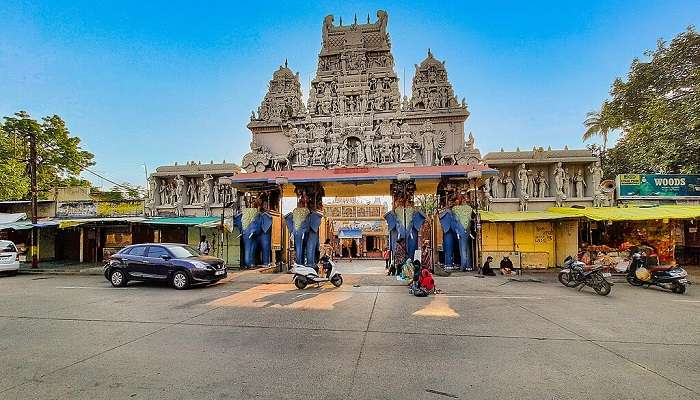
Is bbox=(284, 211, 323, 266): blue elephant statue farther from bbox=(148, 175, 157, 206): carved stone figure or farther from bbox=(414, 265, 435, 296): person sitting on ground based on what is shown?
bbox=(148, 175, 157, 206): carved stone figure

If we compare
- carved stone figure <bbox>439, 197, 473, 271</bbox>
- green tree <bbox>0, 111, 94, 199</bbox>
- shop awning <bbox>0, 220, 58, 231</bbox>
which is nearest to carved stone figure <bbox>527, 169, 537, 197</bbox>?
carved stone figure <bbox>439, 197, 473, 271</bbox>

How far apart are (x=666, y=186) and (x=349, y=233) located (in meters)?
24.1

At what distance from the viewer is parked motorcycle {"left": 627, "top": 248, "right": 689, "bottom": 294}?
1052 centimetres

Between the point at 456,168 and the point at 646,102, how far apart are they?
18671mm

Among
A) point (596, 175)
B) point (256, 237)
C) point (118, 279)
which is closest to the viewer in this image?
point (118, 279)

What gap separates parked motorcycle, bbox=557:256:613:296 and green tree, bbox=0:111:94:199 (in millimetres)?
32828

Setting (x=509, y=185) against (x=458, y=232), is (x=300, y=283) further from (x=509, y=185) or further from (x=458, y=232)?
(x=509, y=185)

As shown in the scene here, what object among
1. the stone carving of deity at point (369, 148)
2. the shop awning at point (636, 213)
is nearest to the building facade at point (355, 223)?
the stone carving of deity at point (369, 148)

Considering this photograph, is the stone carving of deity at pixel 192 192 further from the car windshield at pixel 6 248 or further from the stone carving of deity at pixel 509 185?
the stone carving of deity at pixel 509 185

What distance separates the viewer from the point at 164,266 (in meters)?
11.6

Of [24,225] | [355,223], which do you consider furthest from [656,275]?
[355,223]

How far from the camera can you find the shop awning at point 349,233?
34.9 meters

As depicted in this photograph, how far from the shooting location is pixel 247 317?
742cm

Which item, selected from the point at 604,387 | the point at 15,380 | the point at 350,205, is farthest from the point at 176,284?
→ the point at 350,205
